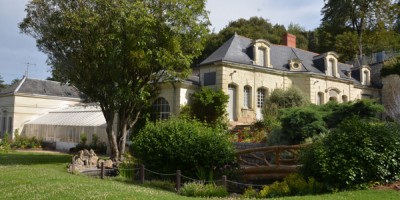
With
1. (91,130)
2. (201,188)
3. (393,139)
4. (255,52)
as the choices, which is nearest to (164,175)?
(201,188)

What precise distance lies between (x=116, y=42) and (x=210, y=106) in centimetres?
724

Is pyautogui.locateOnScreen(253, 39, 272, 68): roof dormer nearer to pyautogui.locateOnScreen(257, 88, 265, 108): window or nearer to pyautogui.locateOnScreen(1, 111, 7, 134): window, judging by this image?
pyautogui.locateOnScreen(257, 88, 265, 108): window

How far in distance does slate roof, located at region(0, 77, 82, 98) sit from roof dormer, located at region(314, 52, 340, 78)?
21.4 meters

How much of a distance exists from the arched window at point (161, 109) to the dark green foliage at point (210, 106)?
227 cm

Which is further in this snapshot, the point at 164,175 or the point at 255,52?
the point at 255,52

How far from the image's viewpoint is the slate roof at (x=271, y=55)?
24797mm

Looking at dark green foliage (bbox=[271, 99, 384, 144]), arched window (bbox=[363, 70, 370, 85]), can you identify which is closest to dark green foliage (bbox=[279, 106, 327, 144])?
dark green foliage (bbox=[271, 99, 384, 144])

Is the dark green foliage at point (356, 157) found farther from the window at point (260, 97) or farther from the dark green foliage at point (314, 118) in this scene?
the window at point (260, 97)

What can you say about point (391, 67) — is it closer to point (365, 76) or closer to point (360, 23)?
point (365, 76)

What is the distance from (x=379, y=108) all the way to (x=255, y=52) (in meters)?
11.4

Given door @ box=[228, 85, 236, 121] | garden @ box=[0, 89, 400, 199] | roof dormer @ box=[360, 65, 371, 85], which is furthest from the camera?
roof dormer @ box=[360, 65, 371, 85]

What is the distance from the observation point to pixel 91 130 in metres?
28.7

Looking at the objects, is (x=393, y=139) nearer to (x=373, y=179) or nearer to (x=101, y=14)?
(x=373, y=179)

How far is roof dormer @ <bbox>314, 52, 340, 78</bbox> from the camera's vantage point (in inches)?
1137
